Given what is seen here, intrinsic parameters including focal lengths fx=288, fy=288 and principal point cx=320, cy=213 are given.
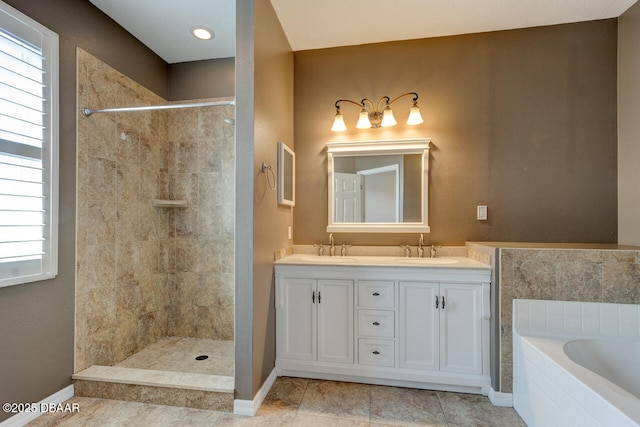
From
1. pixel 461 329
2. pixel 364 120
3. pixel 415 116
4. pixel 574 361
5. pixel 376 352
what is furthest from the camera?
pixel 364 120

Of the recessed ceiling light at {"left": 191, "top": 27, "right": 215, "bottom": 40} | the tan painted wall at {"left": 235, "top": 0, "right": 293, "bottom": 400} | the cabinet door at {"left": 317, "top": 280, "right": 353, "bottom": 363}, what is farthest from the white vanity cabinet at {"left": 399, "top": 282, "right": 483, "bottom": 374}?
the recessed ceiling light at {"left": 191, "top": 27, "right": 215, "bottom": 40}

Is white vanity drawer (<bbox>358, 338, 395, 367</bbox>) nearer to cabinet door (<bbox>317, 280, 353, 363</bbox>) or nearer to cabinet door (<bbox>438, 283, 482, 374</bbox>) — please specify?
cabinet door (<bbox>317, 280, 353, 363</bbox>)

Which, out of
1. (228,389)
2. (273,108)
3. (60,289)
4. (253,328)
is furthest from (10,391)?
(273,108)

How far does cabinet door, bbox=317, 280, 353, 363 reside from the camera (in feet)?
6.91

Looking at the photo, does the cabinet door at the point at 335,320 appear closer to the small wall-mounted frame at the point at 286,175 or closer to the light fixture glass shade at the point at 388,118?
the small wall-mounted frame at the point at 286,175

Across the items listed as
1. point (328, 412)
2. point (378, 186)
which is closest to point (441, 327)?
point (328, 412)

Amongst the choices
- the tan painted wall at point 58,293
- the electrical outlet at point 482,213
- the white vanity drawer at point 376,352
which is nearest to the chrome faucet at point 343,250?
the white vanity drawer at point 376,352

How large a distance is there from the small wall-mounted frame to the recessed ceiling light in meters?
1.16

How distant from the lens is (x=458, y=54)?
2473mm

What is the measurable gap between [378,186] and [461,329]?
50.3 inches

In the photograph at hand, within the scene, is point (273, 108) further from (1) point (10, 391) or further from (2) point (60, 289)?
(1) point (10, 391)

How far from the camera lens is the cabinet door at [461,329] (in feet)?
6.40

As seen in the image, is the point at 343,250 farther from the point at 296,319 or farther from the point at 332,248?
the point at 296,319

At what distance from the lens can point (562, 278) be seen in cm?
180
